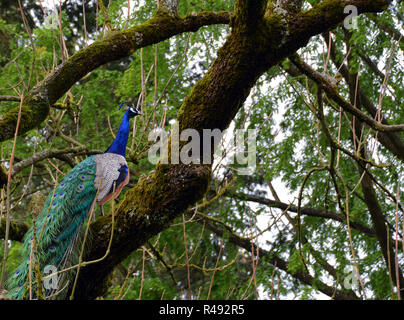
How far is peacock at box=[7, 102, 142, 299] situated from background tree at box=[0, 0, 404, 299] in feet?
0.93

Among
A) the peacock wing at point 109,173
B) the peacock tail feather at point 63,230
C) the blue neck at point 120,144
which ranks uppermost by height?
the blue neck at point 120,144

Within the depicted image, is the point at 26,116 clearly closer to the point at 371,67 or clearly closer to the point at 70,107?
the point at 70,107

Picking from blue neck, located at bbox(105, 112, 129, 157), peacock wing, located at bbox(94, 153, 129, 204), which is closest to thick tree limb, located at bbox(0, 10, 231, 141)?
peacock wing, located at bbox(94, 153, 129, 204)

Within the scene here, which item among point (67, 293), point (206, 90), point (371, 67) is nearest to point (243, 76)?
point (206, 90)

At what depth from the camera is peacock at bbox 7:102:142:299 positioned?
3.45 metres

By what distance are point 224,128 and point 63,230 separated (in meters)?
1.40

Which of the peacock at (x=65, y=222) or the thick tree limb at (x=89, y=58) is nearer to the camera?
the thick tree limb at (x=89, y=58)

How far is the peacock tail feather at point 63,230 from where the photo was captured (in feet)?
11.4

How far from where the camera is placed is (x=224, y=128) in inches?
121

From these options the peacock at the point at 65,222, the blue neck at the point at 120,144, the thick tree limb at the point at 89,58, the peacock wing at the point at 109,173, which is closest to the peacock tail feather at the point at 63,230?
the peacock at the point at 65,222

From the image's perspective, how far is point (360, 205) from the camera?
7.90 metres

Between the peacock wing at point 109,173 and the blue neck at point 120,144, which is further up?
the blue neck at point 120,144

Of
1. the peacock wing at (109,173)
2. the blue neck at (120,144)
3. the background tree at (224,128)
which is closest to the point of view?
the background tree at (224,128)

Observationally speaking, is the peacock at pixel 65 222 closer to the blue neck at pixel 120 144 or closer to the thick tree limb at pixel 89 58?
the blue neck at pixel 120 144
